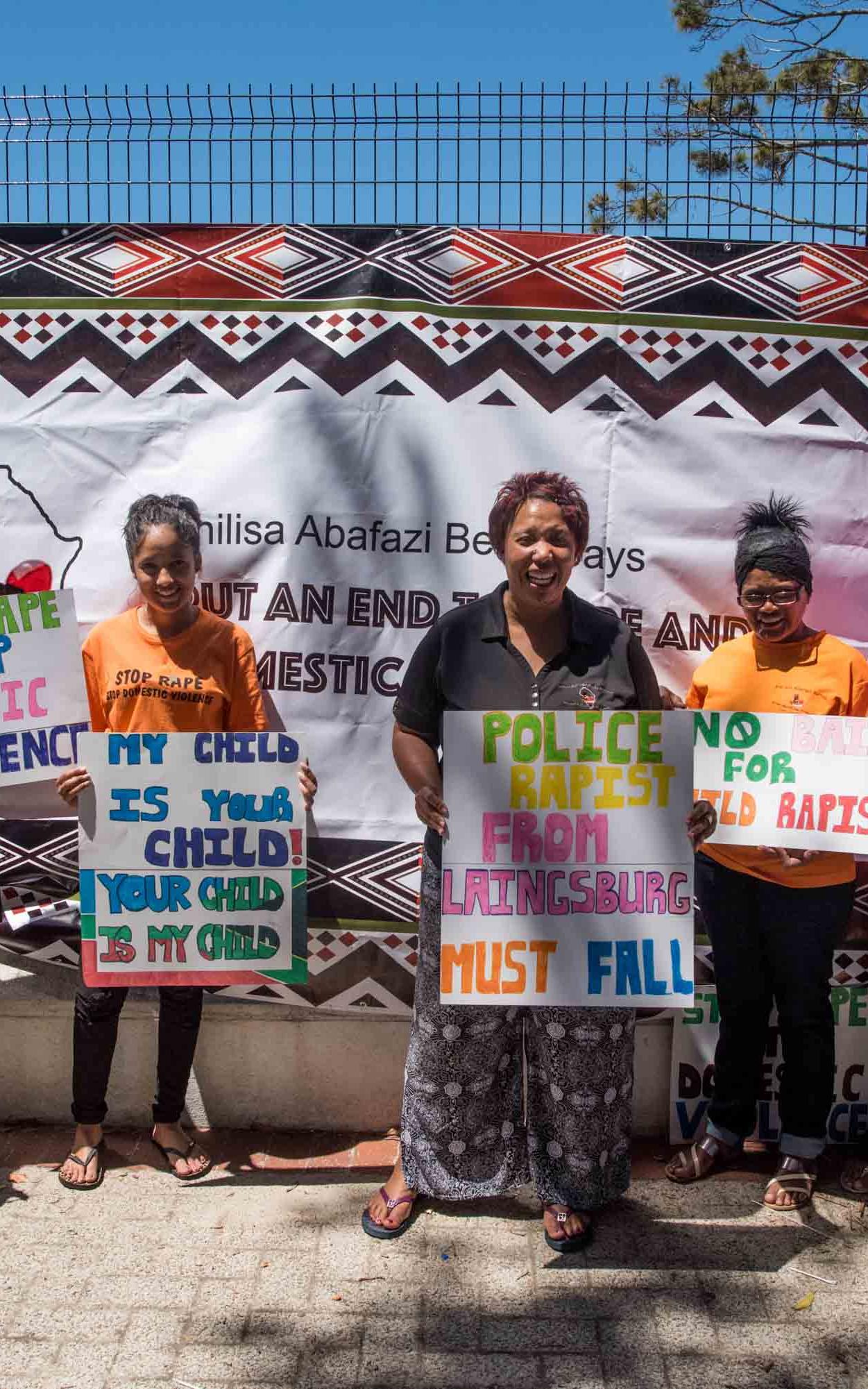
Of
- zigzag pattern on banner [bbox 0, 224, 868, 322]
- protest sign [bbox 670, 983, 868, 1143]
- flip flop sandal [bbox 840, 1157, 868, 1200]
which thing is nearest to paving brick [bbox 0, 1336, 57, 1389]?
protest sign [bbox 670, 983, 868, 1143]

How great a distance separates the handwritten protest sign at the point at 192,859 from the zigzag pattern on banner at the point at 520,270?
1458 millimetres

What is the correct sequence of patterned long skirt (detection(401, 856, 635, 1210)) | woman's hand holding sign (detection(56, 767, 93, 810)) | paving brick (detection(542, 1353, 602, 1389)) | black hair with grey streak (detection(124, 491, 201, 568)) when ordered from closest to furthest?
paving brick (detection(542, 1353, 602, 1389)) < patterned long skirt (detection(401, 856, 635, 1210)) < woman's hand holding sign (detection(56, 767, 93, 810)) < black hair with grey streak (detection(124, 491, 201, 568))

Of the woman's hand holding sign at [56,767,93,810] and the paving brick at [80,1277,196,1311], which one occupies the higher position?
the woman's hand holding sign at [56,767,93,810]

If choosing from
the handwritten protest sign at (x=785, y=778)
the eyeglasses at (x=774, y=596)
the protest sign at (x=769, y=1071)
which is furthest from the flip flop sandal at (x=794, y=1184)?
the eyeglasses at (x=774, y=596)

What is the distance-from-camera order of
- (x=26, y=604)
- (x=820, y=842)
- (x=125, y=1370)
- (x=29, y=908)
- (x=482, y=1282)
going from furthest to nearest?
(x=29, y=908) < (x=26, y=604) < (x=820, y=842) < (x=482, y=1282) < (x=125, y=1370)

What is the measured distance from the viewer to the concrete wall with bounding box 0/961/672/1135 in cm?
403

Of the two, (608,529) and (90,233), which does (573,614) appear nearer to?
(608,529)

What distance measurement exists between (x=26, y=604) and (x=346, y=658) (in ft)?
3.21

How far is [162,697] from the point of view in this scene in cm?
353

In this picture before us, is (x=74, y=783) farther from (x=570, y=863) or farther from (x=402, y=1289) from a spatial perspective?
(x=402, y=1289)

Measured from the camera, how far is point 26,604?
146 inches

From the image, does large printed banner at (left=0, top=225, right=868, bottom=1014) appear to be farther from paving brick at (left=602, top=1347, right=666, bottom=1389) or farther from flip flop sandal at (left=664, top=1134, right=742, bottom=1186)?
paving brick at (left=602, top=1347, right=666, bottom=1389)

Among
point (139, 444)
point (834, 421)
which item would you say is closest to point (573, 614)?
point (834, 421)

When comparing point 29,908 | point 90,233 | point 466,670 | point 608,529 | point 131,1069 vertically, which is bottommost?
point 131,1069
